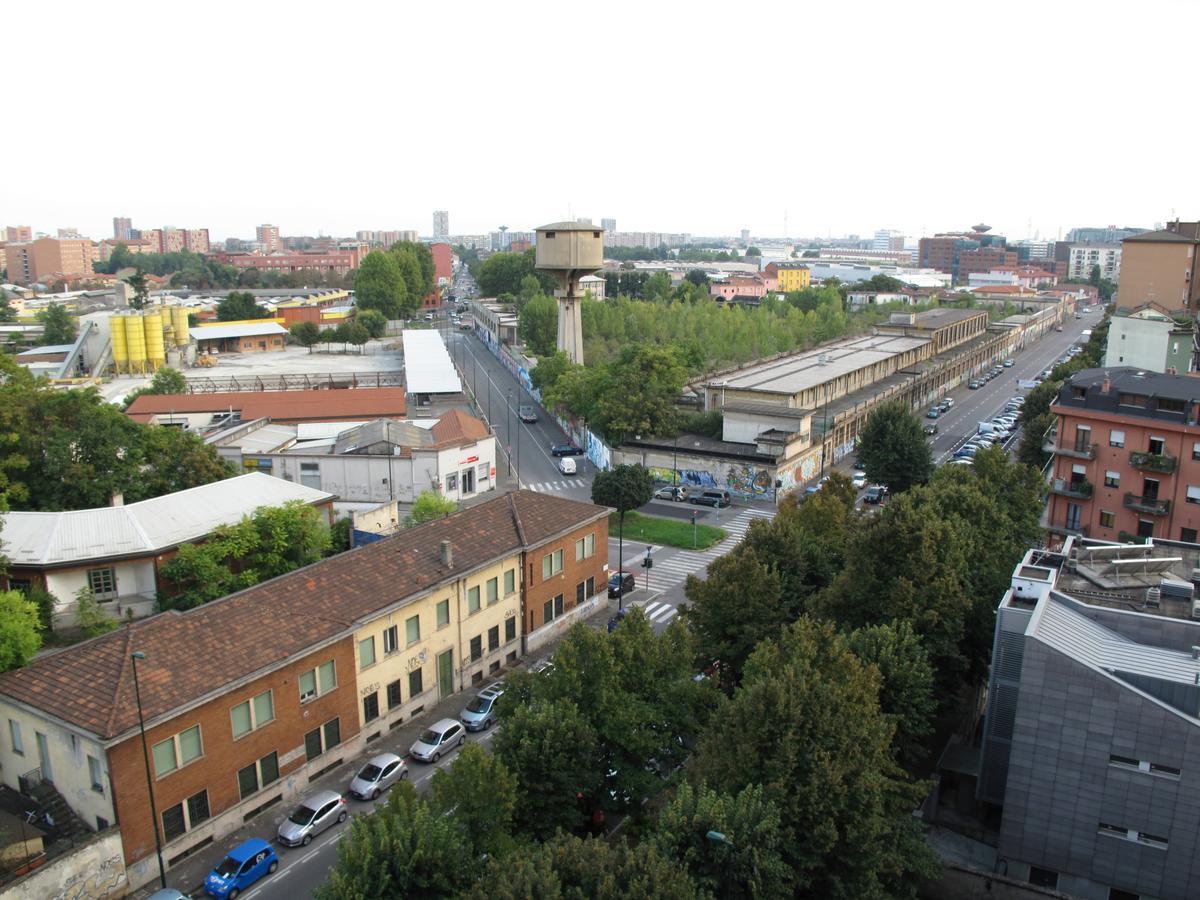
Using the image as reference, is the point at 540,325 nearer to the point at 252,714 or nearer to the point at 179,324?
the point at 179,324

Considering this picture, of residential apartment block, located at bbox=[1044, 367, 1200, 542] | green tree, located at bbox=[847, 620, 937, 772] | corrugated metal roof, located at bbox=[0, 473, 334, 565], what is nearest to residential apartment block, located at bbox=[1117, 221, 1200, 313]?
residential apartment block, located at bbox=[1044, 367, 1200, 542]

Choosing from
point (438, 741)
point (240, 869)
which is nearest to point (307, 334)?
point (438, 741)

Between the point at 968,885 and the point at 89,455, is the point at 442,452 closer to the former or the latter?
the point at 89,455

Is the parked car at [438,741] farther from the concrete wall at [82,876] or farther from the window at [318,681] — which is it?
the concrete wall at [82,876]

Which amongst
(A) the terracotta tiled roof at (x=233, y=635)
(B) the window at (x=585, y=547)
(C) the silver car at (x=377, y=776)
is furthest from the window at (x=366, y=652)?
(B) the window at (x=585, y=547)

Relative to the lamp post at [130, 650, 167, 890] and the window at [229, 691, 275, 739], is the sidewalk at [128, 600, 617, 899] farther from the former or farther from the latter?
the window at [229, 691, 275, 739]
